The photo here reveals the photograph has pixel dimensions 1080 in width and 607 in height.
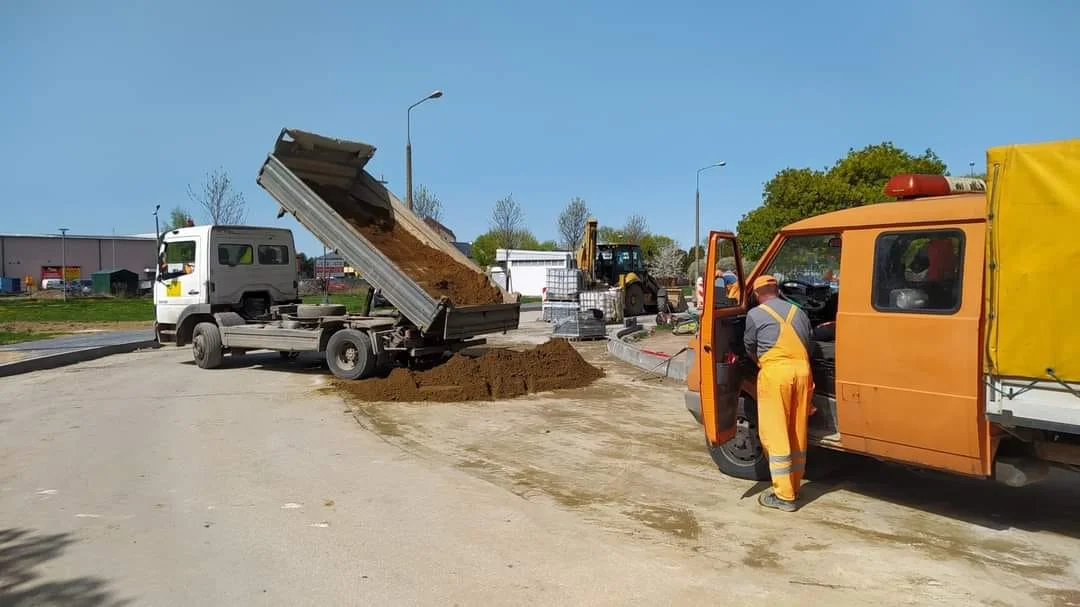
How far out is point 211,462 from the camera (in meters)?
6.56

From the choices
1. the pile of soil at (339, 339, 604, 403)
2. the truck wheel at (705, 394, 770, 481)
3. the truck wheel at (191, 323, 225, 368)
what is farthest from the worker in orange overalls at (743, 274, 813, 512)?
the truck wheel at (191, 323, 225, 368)

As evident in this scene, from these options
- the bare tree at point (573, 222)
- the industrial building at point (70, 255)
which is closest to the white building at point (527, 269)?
the bare tree at point (573, 222)

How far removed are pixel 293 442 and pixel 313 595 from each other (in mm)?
3792

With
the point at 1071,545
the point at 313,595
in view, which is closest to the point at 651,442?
the point at 1071,545

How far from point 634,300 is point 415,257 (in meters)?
14.1

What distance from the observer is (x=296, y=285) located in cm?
1391

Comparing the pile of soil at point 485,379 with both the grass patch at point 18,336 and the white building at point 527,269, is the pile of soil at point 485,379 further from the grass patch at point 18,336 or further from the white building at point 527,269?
the white building at point 527,269

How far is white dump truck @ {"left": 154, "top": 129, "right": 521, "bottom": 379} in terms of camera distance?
10688 millimetres

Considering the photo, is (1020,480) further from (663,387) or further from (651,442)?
(663,387)

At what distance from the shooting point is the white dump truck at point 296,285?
1069 centimetres

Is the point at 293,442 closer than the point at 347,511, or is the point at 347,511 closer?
the point at 347,511

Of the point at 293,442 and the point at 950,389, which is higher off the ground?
the point at 950,389

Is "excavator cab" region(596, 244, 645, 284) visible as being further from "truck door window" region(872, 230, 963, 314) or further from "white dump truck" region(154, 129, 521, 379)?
"truck door window" region(872, 230, 963, 314)

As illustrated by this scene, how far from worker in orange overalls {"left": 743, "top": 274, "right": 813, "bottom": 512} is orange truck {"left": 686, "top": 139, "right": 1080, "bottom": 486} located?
0.26m
